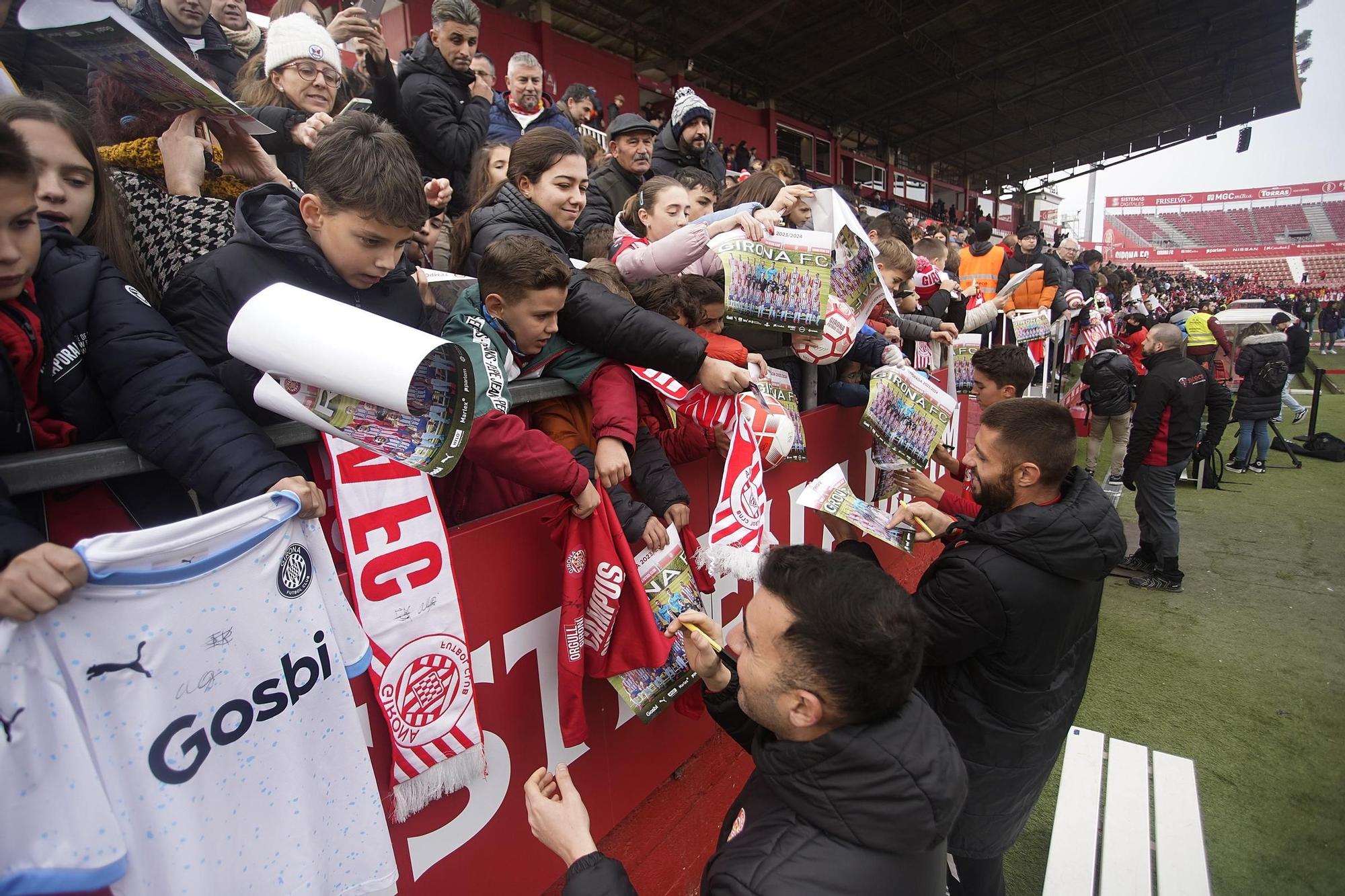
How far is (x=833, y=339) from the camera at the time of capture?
3.20 meters

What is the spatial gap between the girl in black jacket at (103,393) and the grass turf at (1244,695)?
3303 millimetres

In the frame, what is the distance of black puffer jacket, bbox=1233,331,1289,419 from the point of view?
9.41 metres

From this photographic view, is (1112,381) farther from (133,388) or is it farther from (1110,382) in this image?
(133,388)

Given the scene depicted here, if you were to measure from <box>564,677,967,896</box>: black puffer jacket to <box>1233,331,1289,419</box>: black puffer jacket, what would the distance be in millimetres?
11367

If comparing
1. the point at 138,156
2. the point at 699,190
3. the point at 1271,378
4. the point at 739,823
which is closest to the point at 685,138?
the point at 699,190

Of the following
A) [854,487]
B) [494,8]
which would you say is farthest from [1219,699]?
[494,8]

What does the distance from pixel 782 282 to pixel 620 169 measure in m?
2.04

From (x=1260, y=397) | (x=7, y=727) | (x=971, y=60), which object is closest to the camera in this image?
Answer: (x=7, y=727)

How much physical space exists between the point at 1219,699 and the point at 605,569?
14.1 ft

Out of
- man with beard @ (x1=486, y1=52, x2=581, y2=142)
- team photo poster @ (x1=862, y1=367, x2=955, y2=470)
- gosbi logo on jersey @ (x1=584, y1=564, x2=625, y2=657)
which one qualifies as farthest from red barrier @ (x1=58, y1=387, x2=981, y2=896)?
man with beard @ (x1=486, y1=52, x2=581, y2=142)

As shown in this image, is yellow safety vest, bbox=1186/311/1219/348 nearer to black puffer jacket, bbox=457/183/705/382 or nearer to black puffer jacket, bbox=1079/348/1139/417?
black puffer jacket, bbox=1079/348/1139/417

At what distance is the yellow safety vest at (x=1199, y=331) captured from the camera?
378 inches

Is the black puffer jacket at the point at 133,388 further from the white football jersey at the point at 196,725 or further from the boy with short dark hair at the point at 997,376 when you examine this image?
the boy with short dark hair at the point at 997,376

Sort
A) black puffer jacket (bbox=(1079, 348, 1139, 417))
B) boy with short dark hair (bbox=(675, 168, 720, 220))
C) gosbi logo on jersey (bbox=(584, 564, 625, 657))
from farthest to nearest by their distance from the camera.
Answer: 1. black puffer jacket (bbox=(1079, 348, 1139, 417))
2. boy with short dark hair (bbox=(675, 168, 720, 220))
3. gosbi logo on jersey (bbox=(584, 564, 625, 657))
